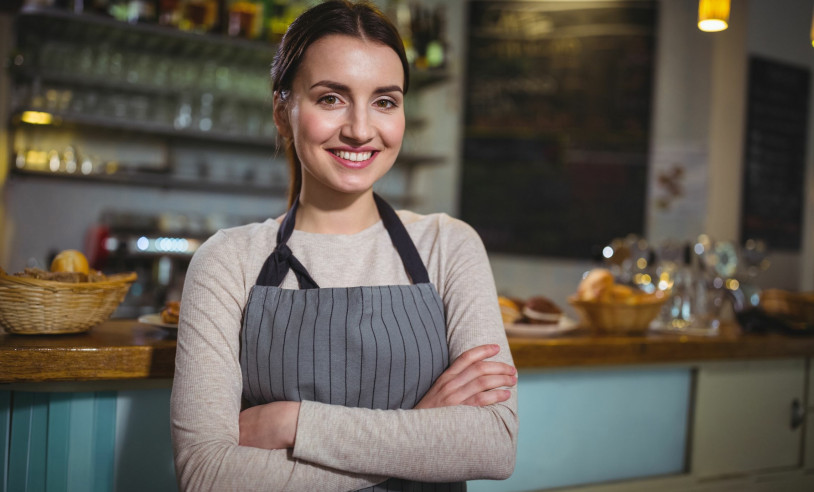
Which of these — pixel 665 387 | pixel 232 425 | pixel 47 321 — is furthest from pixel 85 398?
pixel 665 387

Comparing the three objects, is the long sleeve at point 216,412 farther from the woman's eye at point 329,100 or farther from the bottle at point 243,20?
the bottle at point 243,20

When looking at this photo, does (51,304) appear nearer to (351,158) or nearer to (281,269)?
(281,269)

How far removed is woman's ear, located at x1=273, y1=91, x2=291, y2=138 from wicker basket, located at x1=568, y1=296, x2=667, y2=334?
1048mm

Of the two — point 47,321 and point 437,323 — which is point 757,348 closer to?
point 437,323

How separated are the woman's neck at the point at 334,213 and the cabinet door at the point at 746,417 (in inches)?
48.3

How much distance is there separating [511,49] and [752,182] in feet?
5.48

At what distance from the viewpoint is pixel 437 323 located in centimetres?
126

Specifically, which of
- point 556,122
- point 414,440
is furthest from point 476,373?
point 556,122

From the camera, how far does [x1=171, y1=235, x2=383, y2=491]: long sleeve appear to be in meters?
1.06

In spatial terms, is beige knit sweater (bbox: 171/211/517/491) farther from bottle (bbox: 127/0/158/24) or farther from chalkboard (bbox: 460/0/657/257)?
chalkboard (bbox: 460/0/657/257)

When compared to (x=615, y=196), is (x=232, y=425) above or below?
below

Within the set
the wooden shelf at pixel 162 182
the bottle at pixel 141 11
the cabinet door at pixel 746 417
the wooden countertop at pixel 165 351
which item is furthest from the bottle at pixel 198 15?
the cabinet door at pixel 746 417

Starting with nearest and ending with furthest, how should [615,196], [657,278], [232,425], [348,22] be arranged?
1. [232,425]
2. [348,22]
3. [657,278]
4. [615,196]

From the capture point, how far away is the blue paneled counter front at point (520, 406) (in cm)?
138
